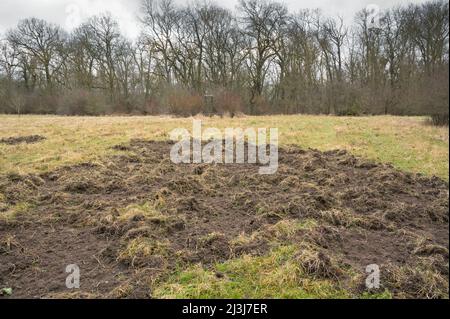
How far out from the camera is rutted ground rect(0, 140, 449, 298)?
148 inches

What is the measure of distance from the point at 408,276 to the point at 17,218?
546 cm

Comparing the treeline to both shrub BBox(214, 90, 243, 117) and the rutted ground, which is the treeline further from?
the rutted ground

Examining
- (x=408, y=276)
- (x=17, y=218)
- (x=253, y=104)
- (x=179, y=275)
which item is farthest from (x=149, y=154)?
(x=253, y=104)

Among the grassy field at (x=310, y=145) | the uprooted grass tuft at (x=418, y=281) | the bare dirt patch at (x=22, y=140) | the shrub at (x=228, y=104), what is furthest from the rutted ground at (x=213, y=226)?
the shrub at (x=228, y=104)

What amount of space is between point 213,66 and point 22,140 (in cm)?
2471

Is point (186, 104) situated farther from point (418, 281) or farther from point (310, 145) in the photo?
point (418, 281)

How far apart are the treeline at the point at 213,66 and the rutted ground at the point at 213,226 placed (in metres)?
19.8

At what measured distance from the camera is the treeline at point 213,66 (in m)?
30.2

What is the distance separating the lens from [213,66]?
35656 mm

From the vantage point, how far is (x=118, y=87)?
37.8 metres

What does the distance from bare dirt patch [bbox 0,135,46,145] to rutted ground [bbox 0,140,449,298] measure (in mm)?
5615

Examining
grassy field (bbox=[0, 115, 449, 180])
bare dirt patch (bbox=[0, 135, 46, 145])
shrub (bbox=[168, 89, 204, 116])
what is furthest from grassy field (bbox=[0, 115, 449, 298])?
shrub (bbox=[168, 89, 204, 116])
